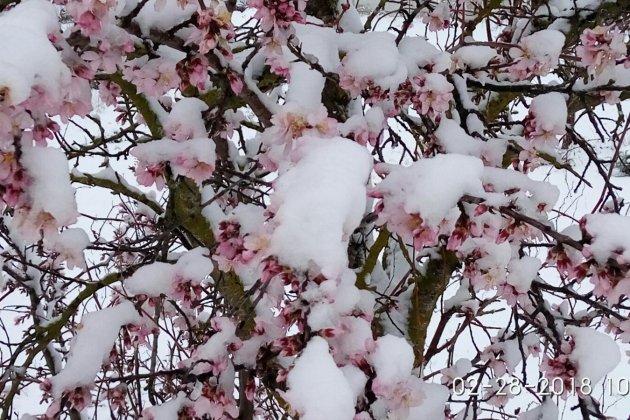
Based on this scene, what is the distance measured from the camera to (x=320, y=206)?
70cm

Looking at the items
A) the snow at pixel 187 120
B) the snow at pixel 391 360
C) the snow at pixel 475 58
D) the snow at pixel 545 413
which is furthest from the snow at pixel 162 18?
the snow at pixel 545 413

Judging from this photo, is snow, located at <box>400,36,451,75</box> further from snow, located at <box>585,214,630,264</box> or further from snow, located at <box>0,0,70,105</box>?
snow, located at <box>0,0,70,105</box>

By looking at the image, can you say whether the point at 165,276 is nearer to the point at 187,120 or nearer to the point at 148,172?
the point at 148,172

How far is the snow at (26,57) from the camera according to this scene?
2.13ft

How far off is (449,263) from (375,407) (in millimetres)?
1098

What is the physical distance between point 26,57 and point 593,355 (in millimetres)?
1148

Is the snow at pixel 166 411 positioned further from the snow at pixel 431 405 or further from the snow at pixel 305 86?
the snow at pixel 305 86

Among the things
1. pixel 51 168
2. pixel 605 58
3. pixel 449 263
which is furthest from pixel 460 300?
pixel 51 168

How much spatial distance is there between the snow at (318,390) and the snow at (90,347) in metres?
0.64

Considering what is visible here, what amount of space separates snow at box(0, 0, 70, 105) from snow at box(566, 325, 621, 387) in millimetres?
1089

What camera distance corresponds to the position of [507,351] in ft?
7.00

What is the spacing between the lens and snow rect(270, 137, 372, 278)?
68 cm

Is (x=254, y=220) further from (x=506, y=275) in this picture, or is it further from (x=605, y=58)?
(x=605, y=58)

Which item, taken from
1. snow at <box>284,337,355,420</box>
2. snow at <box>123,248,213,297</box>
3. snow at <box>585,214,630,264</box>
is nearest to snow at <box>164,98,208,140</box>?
snow at <box>123,248,213,297</box>
